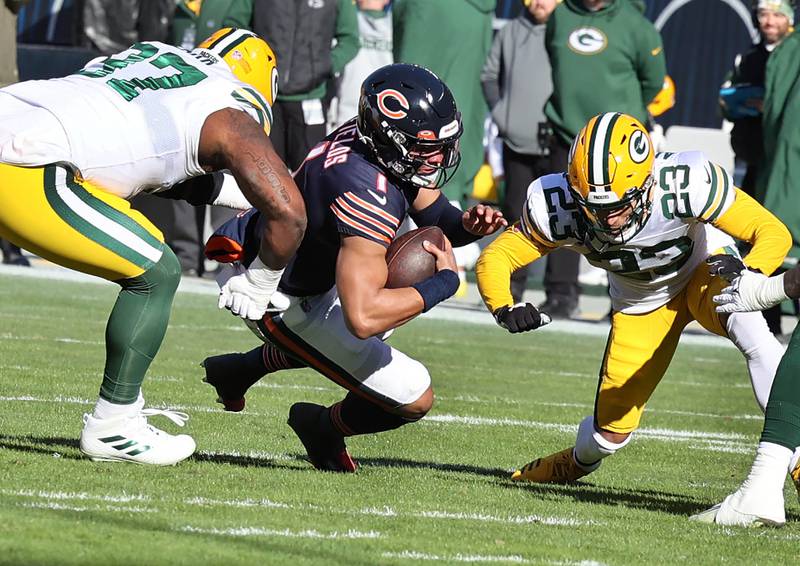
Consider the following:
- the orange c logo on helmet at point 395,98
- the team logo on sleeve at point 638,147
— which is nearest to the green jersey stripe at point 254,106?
the orange c logo on helmet at point 395,98

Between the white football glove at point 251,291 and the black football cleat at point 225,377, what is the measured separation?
802 mm

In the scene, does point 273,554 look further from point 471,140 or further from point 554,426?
point 471,140

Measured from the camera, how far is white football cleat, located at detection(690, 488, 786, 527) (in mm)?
4648

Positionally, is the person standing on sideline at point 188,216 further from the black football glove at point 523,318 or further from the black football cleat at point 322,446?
the black football glove at point 523,318

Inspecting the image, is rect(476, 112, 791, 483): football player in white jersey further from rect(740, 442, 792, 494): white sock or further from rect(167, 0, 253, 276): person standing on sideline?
rect(167, 0, 253, 276): person standing on sideline

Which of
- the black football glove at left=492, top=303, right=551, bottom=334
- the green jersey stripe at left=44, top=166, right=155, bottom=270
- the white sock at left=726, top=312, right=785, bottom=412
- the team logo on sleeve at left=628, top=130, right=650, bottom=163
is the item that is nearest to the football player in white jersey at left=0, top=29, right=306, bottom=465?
the green jersey stripe at left=44, top=166, right=155, bottom=270

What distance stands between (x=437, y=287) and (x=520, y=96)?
6.82 meters

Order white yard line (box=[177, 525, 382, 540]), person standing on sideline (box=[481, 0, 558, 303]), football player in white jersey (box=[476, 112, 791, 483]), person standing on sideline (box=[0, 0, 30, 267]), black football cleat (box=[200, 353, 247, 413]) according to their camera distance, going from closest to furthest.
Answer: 1. white yard line (box=[177, 525, 382, 540])
2. football player in white jersey (box=[476, 112, 791, 483])
3. black football cleat (box=[200, 353, 247, 413])
4. person standing on sideline (box=[0, 0, 30, 267])
5. person standing on sideline (box=[481, 0, 558, 303])

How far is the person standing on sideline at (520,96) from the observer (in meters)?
11.6

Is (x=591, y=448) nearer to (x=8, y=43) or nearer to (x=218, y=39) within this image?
(x=218, y=39)

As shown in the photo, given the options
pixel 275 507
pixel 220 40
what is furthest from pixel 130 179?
pixel 275 507

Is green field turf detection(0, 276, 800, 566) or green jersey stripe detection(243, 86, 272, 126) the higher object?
green jersey stripe detection(243, 86, 272, 126)

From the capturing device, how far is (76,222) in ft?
15.8

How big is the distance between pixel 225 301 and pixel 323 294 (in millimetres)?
511
